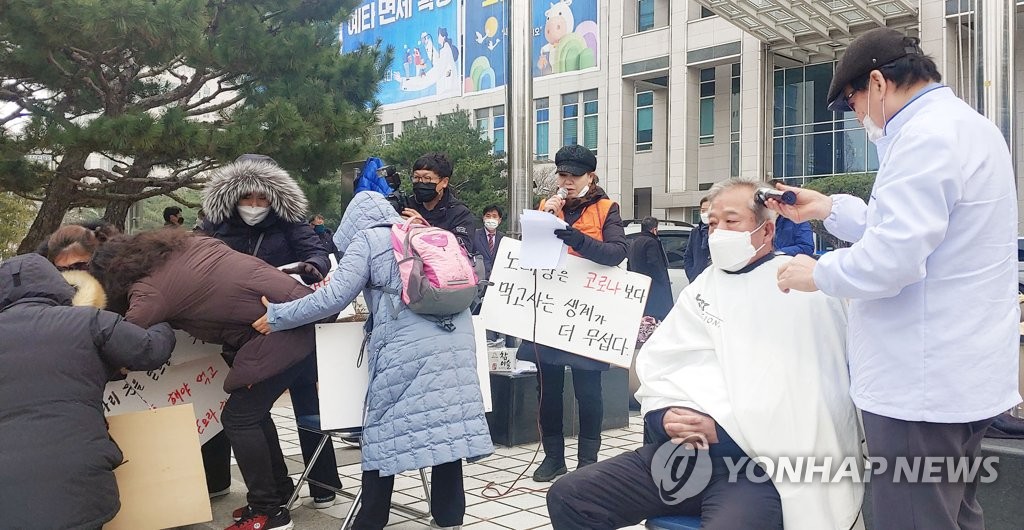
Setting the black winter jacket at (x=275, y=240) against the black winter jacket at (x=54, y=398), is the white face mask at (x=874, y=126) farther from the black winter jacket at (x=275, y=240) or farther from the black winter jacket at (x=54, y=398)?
the black winter jacket at (x=275, y=240)

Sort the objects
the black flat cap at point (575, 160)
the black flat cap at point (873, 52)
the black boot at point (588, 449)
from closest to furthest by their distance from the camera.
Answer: the black flat cap at point (873, 52) < the black flat cap at point (575, 160) < the black boot at point (588, 449)

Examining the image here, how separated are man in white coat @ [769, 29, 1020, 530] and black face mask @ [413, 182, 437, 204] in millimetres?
3270

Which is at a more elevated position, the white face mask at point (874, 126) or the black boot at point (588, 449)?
the white face mask at point (874, 126)

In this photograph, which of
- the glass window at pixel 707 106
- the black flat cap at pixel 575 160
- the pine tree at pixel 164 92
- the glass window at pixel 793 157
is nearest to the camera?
the black flat cap at pixel 575 160

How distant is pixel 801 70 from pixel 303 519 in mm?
29920

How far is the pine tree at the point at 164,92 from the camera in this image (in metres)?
8.60

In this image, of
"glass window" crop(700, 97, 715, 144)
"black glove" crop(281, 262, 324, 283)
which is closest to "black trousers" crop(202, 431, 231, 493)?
"black glove" crop(281, 262, 324, 283)

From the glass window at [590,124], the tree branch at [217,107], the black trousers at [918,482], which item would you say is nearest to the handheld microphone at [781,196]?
the black trousers at [918,482]

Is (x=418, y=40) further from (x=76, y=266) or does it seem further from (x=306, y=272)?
(x=76, y=266)

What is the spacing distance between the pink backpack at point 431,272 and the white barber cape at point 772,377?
112 cm

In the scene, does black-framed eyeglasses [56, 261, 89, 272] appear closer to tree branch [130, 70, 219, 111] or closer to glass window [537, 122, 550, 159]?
tree branch [130, 70, 219, 111]

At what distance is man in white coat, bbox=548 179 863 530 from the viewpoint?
253 centimetres

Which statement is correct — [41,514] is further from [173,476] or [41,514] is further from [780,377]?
[780,377]

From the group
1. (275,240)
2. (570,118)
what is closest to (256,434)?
(275,240)
